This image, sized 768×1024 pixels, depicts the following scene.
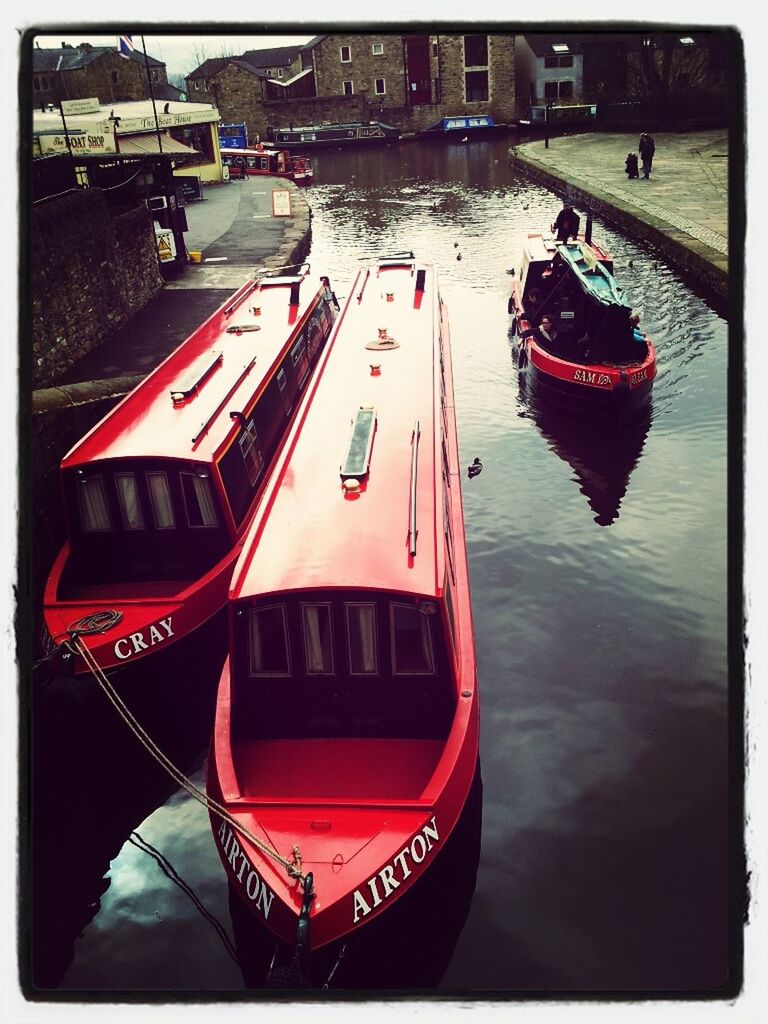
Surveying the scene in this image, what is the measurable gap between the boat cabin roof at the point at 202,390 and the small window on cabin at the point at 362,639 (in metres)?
4.27

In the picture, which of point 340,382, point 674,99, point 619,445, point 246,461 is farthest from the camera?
point 674,99

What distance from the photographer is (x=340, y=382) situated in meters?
14.1

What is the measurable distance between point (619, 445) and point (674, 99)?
139 feet

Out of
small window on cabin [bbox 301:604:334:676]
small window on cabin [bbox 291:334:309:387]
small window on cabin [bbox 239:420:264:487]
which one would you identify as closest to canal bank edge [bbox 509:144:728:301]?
small window on cabin [bbox 291:334:309:387]

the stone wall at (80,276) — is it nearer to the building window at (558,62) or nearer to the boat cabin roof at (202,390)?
the boat cabin roof at (202,390)

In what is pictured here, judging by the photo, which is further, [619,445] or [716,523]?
[619,445]

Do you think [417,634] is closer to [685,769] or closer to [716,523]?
[685,769]

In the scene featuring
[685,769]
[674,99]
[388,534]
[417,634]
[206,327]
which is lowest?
[685,769]

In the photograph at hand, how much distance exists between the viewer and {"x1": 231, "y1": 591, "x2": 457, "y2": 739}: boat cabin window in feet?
27.5

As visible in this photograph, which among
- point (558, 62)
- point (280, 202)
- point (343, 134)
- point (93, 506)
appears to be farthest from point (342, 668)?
point (558, 62)

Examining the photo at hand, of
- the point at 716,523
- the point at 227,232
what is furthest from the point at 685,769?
the point at 227,232

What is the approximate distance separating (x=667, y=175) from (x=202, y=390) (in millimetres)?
37922

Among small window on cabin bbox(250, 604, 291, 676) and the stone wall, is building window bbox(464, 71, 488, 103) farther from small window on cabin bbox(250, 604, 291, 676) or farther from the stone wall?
small window on cabin bbox(250, 604, 291, 676)

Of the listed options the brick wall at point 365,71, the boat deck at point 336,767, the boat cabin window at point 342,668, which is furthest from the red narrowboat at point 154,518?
the brick wall at point 365,71
